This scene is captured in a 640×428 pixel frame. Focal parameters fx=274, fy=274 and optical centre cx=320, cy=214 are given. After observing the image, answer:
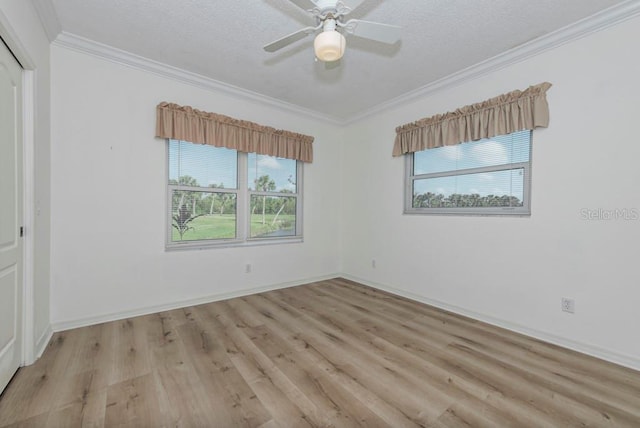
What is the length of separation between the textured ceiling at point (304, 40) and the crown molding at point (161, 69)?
69mm

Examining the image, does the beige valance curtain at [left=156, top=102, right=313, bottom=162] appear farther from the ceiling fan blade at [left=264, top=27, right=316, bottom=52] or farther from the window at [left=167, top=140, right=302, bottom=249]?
the ceiling fan blade at [left=264, top=27, right=316, bottom=52]

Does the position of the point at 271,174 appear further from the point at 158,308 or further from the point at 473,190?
the point at 473,190

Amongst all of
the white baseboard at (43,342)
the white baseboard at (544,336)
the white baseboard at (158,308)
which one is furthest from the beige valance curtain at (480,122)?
the white baseboard at (43,342)

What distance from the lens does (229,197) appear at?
3658mm

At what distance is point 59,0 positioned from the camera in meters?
2.08

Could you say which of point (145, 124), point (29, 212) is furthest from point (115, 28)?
point (29, 212)

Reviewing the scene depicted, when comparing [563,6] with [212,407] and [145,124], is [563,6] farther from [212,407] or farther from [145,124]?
[145,124]

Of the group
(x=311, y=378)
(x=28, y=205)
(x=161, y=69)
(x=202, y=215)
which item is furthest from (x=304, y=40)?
(x=311, y=378)

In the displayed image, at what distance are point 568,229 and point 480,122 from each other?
130 cm

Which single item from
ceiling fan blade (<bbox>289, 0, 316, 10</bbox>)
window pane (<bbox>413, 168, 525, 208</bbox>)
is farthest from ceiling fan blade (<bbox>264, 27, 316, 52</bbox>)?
window pane (<bbox>413, 168, 525, 208</bbox>)

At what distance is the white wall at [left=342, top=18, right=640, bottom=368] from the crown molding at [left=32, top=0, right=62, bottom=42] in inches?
147

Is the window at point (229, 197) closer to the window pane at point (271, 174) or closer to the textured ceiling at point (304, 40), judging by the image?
the window pane at point (271, 174)

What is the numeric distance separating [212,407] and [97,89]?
3018 millimetres

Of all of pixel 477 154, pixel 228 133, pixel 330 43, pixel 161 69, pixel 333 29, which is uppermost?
pixel 161 69
